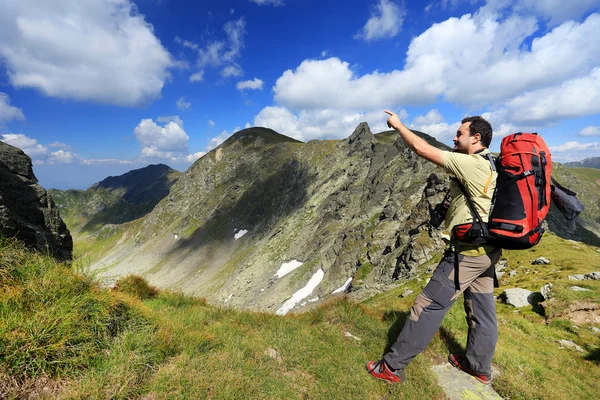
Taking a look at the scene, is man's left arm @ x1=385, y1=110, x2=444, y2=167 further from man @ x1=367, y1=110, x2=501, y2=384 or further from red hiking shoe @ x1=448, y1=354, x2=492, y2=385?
red hiking shoe @ x1=448, y1=354, x2=492, y2=385

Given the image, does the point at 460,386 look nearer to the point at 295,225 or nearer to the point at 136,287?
the point at 136,287

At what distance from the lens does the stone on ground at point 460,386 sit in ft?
19.1

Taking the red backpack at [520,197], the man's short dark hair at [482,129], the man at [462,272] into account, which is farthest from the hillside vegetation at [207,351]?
the man's short dark hair at [482,129]

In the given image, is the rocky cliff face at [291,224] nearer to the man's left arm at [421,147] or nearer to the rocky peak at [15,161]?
the rocky peak at [15,161]

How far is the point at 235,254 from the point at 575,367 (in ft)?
408

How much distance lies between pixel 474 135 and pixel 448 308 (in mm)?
3594

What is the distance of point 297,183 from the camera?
138625 millimetres

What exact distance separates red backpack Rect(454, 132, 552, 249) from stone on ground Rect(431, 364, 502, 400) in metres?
3.33

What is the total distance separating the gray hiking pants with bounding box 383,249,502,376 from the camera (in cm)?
567

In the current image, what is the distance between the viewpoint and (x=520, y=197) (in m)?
4.87

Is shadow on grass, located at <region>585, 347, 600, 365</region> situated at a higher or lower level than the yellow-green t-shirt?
lower

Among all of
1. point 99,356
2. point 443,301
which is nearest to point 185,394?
point 99,356

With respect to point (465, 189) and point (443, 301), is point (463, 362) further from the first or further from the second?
point (465, 189)

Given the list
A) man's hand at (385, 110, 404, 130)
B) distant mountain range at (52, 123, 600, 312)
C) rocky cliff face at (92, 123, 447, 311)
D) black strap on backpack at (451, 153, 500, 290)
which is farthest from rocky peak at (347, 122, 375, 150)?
black strap on backpack at (451, 153, 500, 290)
